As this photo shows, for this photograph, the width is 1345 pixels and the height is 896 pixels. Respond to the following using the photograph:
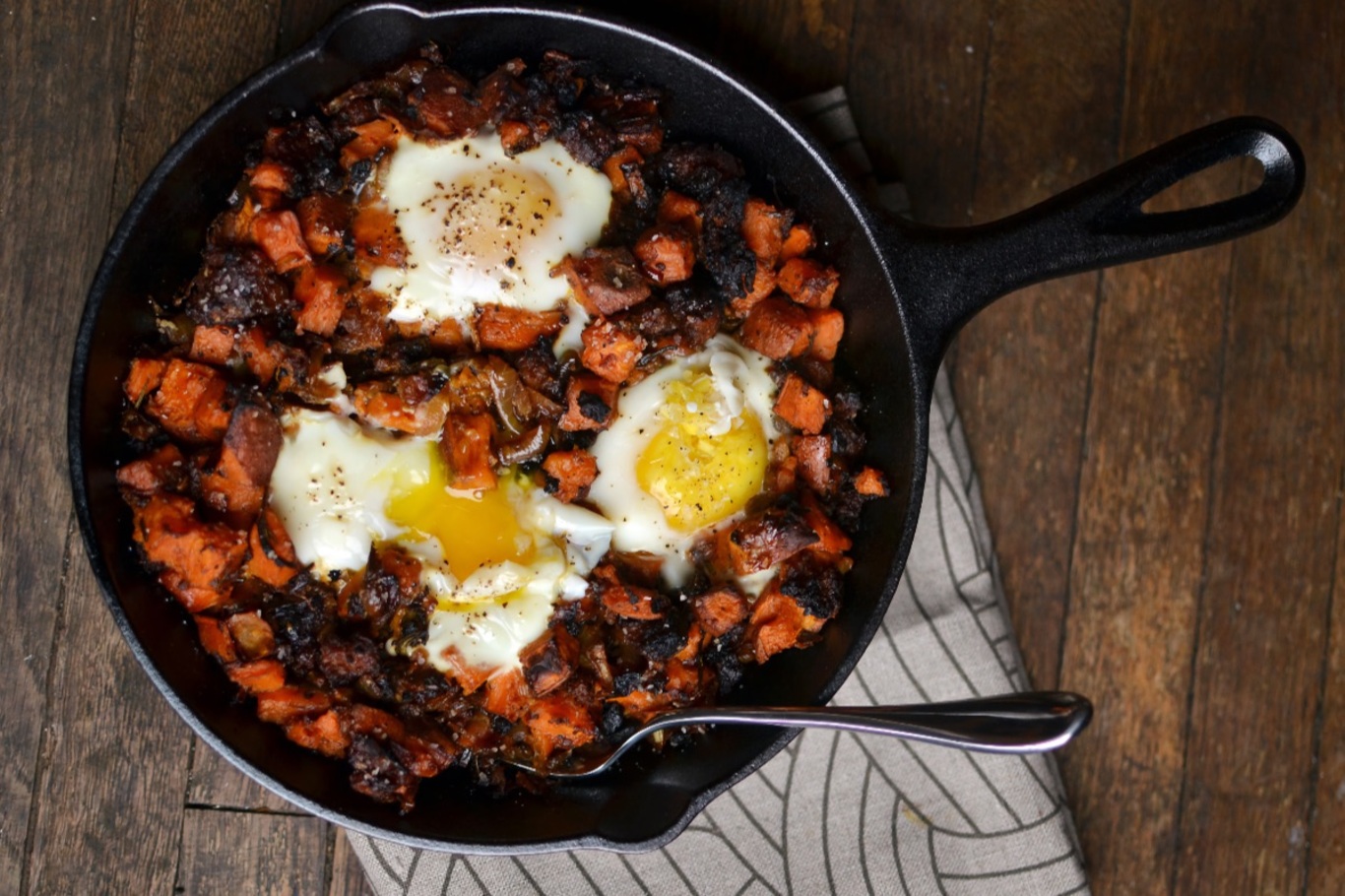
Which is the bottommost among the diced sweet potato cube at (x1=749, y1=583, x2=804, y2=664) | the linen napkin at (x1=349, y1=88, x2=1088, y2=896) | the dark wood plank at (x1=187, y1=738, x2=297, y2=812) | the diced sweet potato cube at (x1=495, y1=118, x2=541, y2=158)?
→ the dark wood plank at (x1=187, y1=738, x2=297, y2=812)

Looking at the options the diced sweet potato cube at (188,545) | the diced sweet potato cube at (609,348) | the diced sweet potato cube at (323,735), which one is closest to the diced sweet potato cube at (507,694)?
the diced sweet potato cube at (323,735)

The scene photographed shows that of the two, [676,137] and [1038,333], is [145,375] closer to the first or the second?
[676,137]

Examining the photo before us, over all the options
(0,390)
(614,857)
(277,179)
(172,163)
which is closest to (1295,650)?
(614,857)

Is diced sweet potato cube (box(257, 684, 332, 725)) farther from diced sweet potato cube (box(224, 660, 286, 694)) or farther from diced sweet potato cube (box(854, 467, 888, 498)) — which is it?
diced sweet potato cube (box(854, 467, 888, 498))

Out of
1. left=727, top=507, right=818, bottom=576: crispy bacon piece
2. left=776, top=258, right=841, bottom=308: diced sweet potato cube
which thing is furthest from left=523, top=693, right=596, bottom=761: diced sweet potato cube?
left=776, top=258, right=841, bottom=308: diced sweet potato cube

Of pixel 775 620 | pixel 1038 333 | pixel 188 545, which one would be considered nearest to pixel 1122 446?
pixel 1038 333

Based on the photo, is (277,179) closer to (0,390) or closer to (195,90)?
(195,90)

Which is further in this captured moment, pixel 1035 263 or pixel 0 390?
pixel 0 390
